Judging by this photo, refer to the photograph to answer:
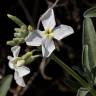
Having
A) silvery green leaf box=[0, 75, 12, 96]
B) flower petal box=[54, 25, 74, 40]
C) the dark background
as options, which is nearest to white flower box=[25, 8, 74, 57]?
flower petal box=[54, 25, 74, 40]

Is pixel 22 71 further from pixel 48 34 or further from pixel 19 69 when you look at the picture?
pixel 48 34

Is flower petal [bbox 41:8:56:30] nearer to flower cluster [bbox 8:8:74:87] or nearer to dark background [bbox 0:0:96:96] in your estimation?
flower cluster [bbox 8:8:74:87]

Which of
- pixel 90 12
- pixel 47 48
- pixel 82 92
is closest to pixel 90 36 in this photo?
pixel 90 12

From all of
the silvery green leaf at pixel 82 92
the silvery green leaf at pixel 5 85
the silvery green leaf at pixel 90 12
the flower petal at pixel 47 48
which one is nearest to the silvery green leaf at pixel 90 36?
the silvery green leaf at pixel 90 12

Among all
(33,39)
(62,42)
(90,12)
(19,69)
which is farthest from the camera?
(62,42)

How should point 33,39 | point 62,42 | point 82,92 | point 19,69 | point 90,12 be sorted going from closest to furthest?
point 33,39 < point 19,69 < point 82,92 < point 90,12 < point 62,42

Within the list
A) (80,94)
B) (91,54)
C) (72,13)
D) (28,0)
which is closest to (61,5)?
(72,13)

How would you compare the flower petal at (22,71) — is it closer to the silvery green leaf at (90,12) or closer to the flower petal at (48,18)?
the flower petal at (48,18)
